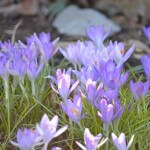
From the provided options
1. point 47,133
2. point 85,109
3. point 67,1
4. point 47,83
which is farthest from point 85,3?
point 47,133

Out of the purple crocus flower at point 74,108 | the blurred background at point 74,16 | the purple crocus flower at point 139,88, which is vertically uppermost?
the purple crocus flower at point 74,108

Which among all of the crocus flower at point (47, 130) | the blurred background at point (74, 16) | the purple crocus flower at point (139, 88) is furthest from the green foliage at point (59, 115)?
the blurred background at point (74, 16)

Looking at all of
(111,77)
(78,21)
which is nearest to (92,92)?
(111,77)

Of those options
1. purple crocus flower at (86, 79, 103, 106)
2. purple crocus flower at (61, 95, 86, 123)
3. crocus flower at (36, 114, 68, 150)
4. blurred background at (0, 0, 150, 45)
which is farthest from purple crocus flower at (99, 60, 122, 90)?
blurred background at (0, 0, 150, 45)

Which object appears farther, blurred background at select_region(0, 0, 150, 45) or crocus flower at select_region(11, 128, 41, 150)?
blurred background at select_region(0, 0, 150, 45)

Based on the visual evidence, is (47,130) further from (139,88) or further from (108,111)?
(139,88)

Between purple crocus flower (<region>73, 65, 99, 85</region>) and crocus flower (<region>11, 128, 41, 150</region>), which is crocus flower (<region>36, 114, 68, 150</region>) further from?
purple crocus flower (<region>73, 65, 99, 85</region>)

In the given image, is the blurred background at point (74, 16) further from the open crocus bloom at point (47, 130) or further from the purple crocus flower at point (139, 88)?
the open crocus bloom at point (47, 130)

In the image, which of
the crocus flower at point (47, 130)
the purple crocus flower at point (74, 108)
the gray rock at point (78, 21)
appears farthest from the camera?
the gray rock at point (78, 21)
